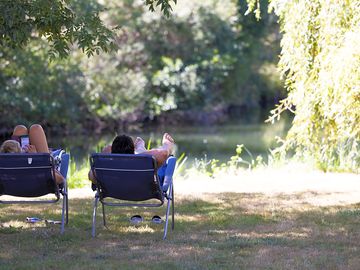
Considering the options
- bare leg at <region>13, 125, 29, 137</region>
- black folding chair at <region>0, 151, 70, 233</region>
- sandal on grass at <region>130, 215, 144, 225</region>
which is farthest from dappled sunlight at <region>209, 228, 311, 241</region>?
bare leg at <region>13, 125, 29, 137</region>

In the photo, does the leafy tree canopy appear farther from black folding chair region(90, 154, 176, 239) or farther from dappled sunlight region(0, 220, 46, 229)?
dappled sunlight region(0, 220, 46, 229)

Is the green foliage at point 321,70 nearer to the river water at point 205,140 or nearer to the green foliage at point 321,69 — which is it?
the green foliage at point 321,69

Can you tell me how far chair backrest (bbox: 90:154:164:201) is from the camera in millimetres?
6422

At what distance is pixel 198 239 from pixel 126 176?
0.81 metres

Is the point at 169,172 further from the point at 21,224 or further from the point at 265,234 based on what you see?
the point at 21,224

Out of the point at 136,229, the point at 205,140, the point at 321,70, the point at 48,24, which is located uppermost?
the point at 48,24

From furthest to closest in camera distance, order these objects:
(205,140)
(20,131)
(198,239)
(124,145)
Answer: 1. (205,140)
2. (20,131)
3. (124,145)
4. (198,239)

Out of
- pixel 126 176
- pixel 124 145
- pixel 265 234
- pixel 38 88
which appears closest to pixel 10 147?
pixel 124 145

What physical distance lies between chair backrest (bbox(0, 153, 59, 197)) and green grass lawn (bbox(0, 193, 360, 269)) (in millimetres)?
353

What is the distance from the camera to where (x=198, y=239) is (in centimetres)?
633

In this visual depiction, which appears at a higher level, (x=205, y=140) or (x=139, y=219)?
(x=139, y=219)

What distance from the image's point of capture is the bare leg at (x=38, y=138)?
23.5 ft

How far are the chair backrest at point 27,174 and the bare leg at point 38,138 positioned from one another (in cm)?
63

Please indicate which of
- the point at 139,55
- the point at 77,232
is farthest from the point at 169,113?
the point at 77,232
